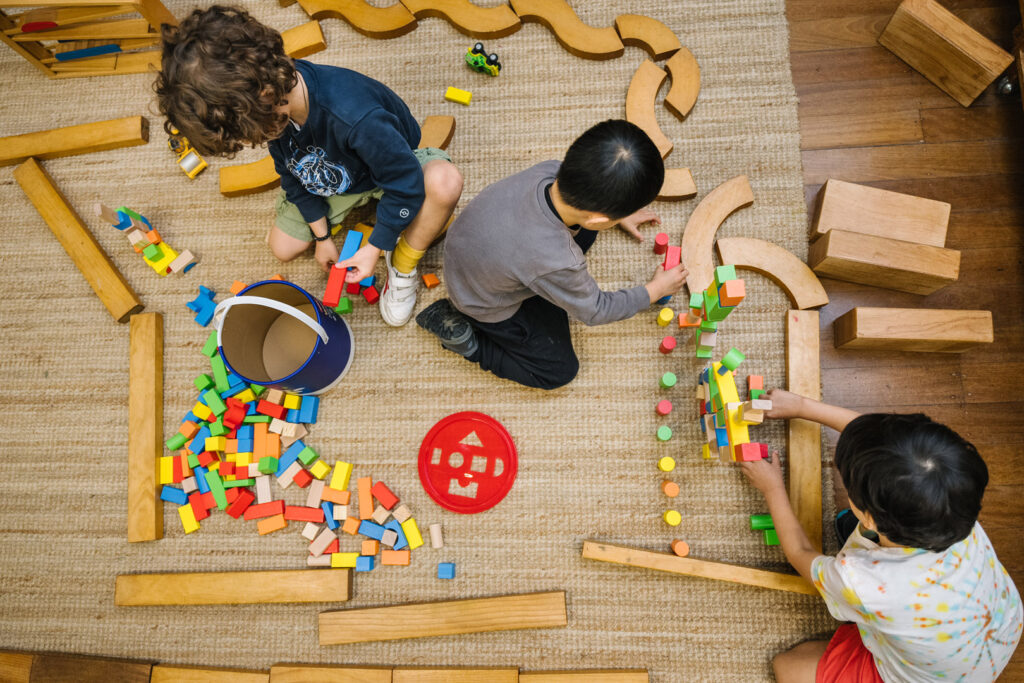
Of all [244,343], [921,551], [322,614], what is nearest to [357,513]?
[322,614]

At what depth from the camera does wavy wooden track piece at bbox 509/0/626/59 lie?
1176 mm

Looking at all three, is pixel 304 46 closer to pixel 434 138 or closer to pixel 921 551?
pixel 434 138

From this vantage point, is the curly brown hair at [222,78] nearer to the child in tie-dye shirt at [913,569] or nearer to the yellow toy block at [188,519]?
the yellow toy block at [188,519]

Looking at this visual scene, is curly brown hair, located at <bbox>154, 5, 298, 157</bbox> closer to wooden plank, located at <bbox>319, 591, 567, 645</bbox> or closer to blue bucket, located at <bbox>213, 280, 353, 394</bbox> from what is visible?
blue bucket, located at <bbox>213, 280, 353, 394</bbox>

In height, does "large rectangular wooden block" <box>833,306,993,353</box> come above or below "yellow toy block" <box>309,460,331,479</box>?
above

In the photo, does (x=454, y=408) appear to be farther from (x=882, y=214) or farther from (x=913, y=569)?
(x=882, y=214)

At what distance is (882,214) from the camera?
3.47ft

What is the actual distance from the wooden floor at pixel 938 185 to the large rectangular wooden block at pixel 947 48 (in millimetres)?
29

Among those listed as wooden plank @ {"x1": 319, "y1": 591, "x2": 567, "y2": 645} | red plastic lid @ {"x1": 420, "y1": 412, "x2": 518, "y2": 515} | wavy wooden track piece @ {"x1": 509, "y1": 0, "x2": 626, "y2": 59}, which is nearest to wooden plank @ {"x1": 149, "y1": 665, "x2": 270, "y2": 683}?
wooden plank @ {"x1": 319, "y1": 591, "x2": 567, "y2": 645}

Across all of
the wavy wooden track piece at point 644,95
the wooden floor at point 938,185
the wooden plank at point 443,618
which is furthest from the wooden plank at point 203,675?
the wavy wooden track piece at point 644,95

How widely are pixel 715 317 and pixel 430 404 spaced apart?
547 mm

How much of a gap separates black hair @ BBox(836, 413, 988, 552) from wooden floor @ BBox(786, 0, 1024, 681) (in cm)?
33

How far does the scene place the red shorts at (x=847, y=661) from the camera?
881mm

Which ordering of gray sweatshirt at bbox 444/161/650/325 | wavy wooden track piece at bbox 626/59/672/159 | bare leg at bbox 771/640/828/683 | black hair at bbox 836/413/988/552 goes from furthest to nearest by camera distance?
wavy wooden track piece at bbox 626/59/672/159 → bare leg at bbox 771/640/828/683 → gray sweatshirt at bbox 444/161/650/325 → black hair at bbox 836/413/988/552
